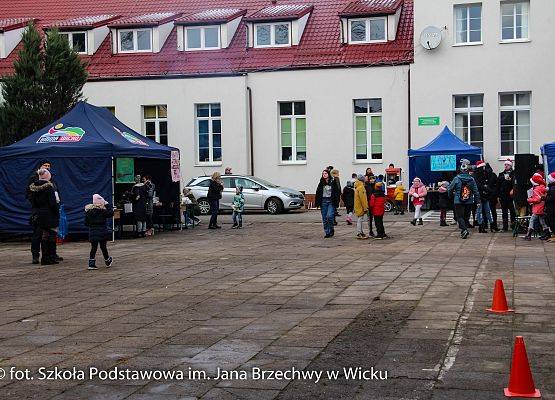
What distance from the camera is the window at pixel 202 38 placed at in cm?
3762

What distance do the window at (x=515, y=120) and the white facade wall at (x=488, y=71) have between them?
33 cm

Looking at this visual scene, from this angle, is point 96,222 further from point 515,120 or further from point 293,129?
point 515,120

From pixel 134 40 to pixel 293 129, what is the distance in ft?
28.9

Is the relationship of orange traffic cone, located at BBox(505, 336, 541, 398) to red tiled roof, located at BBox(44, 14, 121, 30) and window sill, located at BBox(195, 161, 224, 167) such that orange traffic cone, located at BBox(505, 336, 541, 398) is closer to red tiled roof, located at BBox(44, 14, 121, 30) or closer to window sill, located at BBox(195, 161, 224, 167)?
window sill, located at BBox(195, 161, 224, 167)

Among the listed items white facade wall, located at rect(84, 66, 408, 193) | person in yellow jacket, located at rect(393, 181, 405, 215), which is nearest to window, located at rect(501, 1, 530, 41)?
white facade wall, located at rect(84, 66, 408, 193)

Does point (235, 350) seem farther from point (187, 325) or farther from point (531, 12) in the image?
point (531, 12)

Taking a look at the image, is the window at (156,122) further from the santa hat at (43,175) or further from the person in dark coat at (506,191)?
the santa hat at (43,175)

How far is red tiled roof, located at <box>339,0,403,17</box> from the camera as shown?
35312 millimetres

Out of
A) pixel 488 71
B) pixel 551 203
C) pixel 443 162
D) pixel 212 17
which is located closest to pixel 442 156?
pixel 443 162

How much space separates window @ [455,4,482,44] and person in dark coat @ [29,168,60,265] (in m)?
21.5

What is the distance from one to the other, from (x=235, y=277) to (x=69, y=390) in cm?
698

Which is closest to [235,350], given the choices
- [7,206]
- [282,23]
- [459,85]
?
[7,206]

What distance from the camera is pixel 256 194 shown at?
31.8 meters

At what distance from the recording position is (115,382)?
22.7 ft
